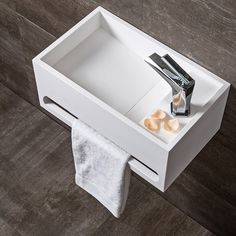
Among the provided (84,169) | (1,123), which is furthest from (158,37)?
(1,123)

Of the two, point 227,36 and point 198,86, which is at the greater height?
point 227,36

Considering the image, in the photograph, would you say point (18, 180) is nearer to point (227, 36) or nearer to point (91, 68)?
point (91, 68)

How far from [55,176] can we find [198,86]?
43.1 inches

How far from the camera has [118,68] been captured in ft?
6.20

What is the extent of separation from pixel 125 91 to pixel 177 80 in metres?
0.23

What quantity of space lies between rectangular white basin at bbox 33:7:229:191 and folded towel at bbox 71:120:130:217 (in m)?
0.05

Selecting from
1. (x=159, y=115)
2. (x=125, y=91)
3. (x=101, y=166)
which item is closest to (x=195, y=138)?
(x=159, y=115)

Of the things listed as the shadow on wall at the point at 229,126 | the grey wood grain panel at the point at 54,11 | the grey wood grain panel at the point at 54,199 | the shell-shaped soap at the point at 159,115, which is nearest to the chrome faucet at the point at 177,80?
the shell-shaped soap at the point at 159,115

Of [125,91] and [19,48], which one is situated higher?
[125,91]

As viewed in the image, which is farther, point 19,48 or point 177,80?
point 19,48

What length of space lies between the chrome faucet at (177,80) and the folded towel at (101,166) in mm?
238

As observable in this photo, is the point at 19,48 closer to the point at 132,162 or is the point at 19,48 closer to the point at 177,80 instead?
the point at 132,162

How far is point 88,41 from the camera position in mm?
1962

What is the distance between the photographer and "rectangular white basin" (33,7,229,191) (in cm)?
171
